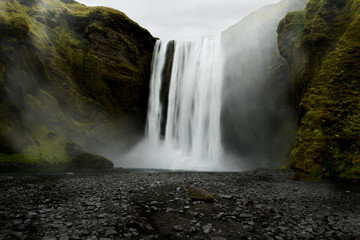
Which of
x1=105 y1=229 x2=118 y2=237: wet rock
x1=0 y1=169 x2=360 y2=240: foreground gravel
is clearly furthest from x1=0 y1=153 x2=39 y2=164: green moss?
x1=105 y1=229 x2=118 y2=237: wet rock

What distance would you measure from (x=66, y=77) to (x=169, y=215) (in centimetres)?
3096

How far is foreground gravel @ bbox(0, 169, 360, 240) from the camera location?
505cm

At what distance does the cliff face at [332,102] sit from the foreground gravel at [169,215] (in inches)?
112

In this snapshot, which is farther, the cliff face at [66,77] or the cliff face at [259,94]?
the cliff face at [259,94]

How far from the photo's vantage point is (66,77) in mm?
31344

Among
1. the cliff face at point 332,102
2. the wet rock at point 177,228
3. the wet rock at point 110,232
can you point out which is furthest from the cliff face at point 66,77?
the cliff face at point 332,102

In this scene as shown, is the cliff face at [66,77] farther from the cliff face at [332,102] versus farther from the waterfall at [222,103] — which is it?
the cliff face at [332,102]

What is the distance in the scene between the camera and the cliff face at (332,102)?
1180 cm

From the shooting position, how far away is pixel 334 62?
14.7 meters

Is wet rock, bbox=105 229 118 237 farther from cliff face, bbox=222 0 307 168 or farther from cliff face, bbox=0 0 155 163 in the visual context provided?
cliff face, bbox=222 0 307 168

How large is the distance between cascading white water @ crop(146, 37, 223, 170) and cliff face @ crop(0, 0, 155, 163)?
2739mm

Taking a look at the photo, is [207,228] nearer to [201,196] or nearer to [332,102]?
[201,196]

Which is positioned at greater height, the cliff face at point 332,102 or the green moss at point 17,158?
the cliff face at point 332,102

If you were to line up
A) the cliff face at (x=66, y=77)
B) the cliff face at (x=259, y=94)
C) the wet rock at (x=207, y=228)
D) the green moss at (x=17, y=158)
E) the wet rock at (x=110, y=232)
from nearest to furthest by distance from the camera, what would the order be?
the wet rock at (x=110, y=232), the wet rock at (x=207, y=228), the green moss at (x=17, y=158), the cliff face at (x=66, y=77), the cliff face at (x=259, y=94)
